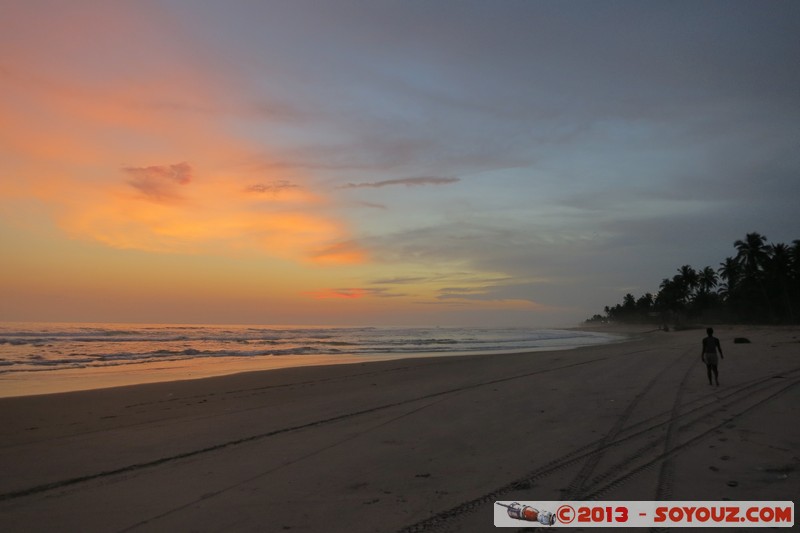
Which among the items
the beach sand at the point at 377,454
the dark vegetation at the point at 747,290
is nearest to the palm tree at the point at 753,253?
the dark vegetation at the point at 747,290

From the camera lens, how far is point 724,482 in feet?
19.9

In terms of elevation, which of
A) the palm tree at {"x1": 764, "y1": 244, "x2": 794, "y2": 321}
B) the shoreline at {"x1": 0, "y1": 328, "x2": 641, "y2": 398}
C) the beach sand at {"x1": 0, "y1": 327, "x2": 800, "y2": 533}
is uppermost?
the palm tree at {"x1": 764, "y1": 244, "x2": 794, "y2": 321}

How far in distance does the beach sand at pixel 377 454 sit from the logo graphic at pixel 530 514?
276 mm

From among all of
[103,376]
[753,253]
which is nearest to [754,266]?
[753,253]

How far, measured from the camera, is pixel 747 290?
81875 mm

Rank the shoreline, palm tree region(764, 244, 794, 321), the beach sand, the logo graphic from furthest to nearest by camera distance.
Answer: palm tree region(764, 244, 794, 321) < the shoreline < the beach sand < the logo graphic

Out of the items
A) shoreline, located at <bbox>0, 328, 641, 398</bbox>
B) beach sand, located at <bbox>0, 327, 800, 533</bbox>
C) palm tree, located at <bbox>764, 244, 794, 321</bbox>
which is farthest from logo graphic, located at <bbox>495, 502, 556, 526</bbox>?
palm tree, located at <bbox>764, 244, 794, 321</bbox>

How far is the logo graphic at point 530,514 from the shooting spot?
16.7 feet

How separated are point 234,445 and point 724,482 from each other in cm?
715

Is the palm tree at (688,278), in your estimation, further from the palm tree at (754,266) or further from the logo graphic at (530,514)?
the logo graphic at (530,514)

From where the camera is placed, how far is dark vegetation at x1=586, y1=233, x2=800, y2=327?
72.8 metres

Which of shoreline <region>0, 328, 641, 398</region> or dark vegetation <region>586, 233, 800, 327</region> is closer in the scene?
shoreline <region>0, 328, 641, 398</region>

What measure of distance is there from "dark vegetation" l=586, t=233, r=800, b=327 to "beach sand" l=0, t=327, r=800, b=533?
74304 mm

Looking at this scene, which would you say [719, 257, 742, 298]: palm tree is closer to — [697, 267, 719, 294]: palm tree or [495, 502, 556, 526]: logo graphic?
[697, 267, 719, 294]: palm tree
